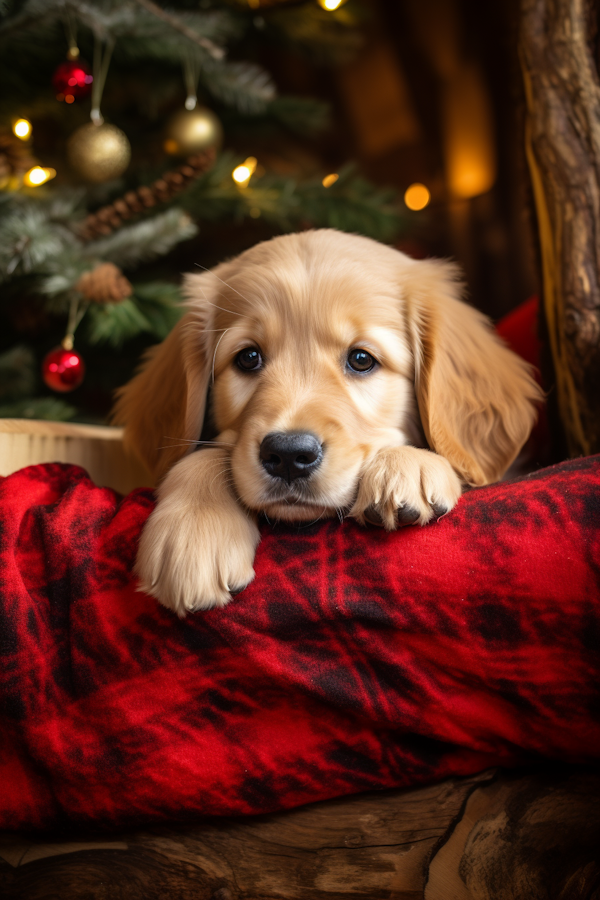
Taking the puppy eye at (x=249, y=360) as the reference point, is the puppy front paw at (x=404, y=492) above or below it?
below

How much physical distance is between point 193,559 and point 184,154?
212cm

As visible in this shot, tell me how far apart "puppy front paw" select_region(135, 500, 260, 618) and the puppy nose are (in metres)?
0.14

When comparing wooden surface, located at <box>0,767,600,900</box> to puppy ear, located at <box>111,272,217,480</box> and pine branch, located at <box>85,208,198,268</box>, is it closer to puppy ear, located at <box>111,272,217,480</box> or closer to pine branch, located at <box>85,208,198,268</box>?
puppy ear, located at <box>111,272,217,480</box>

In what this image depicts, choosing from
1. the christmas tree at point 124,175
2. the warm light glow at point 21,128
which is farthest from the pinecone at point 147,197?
the warm light glow at point 21,128

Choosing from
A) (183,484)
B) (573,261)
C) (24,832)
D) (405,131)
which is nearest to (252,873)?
(24,832)

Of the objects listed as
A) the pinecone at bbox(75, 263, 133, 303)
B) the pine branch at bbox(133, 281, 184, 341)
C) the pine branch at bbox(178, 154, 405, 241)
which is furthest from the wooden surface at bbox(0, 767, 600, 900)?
the pine branch at bbox(178, 154, 405, 241)

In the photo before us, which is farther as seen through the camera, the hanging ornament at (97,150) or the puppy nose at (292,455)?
the hanging ornament at (97,150)

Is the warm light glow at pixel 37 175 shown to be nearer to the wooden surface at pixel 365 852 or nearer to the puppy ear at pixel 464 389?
the puppy ear at pixel 464 389

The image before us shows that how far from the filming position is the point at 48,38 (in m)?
2.35

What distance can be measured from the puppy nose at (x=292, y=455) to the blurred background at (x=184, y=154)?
1.14m

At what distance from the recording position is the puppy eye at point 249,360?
1647 mm

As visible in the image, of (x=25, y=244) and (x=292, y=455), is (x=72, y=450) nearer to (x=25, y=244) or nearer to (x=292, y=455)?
(x=25, y=244)

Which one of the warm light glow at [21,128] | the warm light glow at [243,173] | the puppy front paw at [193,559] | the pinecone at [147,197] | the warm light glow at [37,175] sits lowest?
the puppy front paw at [193,559]

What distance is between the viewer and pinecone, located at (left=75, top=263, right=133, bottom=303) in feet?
6.92
